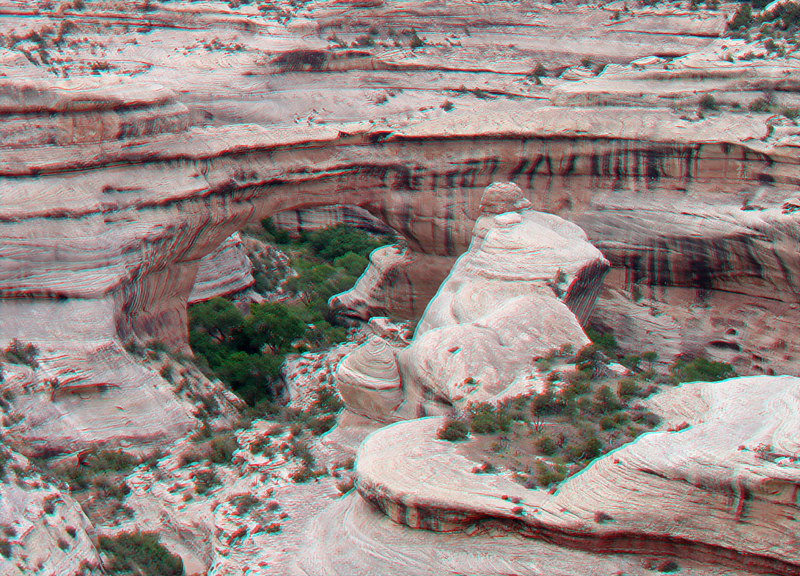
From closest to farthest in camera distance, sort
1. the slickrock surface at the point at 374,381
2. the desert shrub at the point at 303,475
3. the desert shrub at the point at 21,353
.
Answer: the desert shrub at the point at 303,475 → the slickrock surface at the point at 374,381 → the desert shrub at the point at 21,353

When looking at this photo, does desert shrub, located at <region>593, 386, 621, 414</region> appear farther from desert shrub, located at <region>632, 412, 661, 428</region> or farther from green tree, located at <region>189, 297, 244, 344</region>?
green tree, located at <region>189, 297, 244, 344</region>

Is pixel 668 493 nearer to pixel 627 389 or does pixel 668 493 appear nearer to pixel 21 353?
pixel 627 389

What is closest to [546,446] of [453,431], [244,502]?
[453,431]

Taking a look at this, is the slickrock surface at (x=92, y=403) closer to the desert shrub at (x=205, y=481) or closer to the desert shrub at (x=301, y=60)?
the desert shrub at (x=205, y=481)

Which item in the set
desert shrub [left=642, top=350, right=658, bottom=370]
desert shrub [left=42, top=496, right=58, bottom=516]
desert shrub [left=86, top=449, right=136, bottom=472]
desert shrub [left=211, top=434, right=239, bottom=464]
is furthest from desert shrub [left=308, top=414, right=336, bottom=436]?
desert shrub [left=642, top=350, right=658, bottom=370]

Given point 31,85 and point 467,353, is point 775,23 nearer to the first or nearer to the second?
point 467,353

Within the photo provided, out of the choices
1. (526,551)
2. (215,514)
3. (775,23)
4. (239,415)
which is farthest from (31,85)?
(775,23)

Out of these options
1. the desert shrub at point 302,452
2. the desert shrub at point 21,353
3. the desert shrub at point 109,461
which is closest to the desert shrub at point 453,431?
the desert shrub at point 302,452
